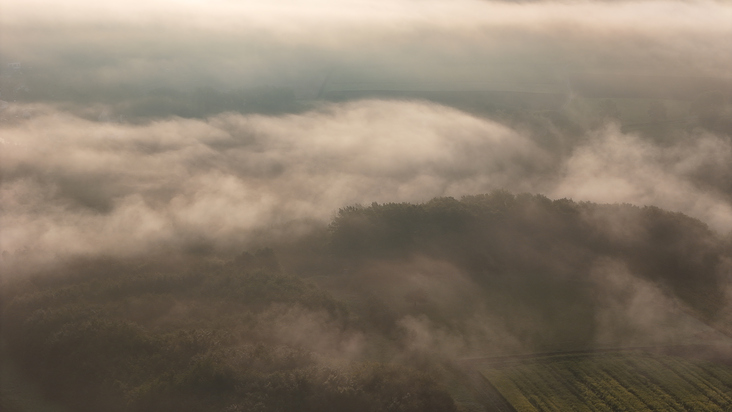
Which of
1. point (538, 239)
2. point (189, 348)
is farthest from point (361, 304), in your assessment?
point (538, 239)

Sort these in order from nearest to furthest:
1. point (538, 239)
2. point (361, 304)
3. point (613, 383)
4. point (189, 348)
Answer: point (613, 383) → point (189, 348) → point (361, 304) → point (538, 239)

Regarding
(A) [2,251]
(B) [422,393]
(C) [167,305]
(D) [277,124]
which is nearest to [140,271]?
(C) [167,305]

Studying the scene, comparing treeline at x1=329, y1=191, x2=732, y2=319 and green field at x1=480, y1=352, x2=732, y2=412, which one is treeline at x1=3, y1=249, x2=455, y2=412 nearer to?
green field at x1=480, y1=352, x2=732, y2=412

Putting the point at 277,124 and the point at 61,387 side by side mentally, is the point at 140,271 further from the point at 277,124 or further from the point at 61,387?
the point at 277,124

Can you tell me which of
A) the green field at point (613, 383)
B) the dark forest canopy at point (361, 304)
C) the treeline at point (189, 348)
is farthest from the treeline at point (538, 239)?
the treeline at point (189, 348)

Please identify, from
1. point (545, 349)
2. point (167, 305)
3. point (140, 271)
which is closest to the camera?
point (545, 349)

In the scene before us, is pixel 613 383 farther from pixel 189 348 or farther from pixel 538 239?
pixel 189 348

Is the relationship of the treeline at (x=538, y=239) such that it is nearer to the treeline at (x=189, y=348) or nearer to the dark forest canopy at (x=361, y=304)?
the dark forest canopy at (x=361, y=304)

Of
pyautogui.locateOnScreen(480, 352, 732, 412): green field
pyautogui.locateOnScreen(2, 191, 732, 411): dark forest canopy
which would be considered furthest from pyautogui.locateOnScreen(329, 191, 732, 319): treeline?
pyautogui.locateOnScreen(480, 352, 732, 412): green field
